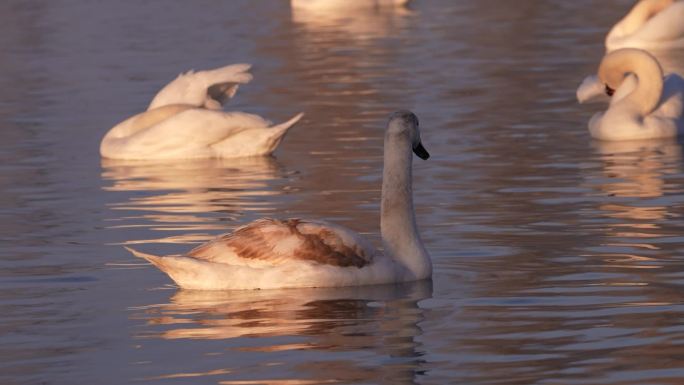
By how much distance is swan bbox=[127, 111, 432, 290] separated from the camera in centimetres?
1016

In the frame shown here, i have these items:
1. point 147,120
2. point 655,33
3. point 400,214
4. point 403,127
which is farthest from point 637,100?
point 655,33

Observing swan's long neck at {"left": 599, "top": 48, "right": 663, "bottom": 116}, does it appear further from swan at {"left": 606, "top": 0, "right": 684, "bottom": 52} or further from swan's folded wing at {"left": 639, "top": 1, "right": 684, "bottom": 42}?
swan's folded wing at {"left": 639, "top": 1, "right": 684, "bottom": 42}

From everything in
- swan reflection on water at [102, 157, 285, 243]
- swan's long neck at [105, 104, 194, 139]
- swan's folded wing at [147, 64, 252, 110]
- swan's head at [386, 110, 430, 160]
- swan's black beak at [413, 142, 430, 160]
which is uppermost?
swan's head at [386, 110, 430, 160]

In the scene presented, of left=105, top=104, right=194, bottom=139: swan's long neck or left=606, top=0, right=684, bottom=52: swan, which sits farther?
left=606, top=0, right=684, bottom=52: swan

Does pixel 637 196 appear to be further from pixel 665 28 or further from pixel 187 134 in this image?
pixel 665 28

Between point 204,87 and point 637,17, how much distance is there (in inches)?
414

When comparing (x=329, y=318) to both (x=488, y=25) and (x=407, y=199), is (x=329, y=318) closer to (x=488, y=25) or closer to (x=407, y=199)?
(x=407, y=199)

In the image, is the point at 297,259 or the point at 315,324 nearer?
the point at 315,324

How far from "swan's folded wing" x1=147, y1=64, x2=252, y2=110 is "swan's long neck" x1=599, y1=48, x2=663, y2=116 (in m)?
3.44

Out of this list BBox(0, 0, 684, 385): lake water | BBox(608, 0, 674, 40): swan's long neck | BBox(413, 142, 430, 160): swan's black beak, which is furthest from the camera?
BBox(608, 0, 674, 40): swan's long neck

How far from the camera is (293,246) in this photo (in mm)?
10172

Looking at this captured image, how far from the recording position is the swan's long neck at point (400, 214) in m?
10.4

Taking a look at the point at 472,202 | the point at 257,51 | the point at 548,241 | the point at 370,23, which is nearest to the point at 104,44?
the point at 257,51

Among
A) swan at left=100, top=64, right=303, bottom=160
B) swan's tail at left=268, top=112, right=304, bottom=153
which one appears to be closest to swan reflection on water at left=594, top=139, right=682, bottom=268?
swan's tail at left=268, top=112, right=304, bottom=153
